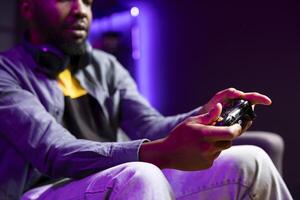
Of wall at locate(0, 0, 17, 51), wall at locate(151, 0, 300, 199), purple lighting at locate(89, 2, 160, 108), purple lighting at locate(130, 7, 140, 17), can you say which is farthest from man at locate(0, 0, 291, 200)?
wall at locate(0, 0, 17, 51)

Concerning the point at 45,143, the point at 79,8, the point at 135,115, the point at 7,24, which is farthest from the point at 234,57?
the point at 7,24

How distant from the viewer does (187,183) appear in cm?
94

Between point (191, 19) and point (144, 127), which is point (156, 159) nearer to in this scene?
point (144, 127)

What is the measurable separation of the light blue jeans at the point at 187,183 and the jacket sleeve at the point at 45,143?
0.13ft

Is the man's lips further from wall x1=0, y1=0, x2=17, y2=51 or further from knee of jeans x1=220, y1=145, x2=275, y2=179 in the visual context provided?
wall x1=0, y1=0, x2=17, y2=51

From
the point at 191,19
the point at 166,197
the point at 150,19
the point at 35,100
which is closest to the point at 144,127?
the point at 35,100

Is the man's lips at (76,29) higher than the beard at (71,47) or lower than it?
higher

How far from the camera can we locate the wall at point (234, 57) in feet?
5.96

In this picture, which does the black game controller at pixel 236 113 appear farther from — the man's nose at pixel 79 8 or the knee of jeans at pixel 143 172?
the man's nose at pixel 79 8

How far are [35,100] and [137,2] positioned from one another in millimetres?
1802

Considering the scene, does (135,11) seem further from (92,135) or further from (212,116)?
(212,116)

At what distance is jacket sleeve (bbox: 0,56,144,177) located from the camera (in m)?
0.85

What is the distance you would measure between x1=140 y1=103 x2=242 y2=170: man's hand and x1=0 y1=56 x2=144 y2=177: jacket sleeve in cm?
7

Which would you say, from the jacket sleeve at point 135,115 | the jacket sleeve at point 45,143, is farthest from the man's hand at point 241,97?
the jacket sleeve at point 135,115
